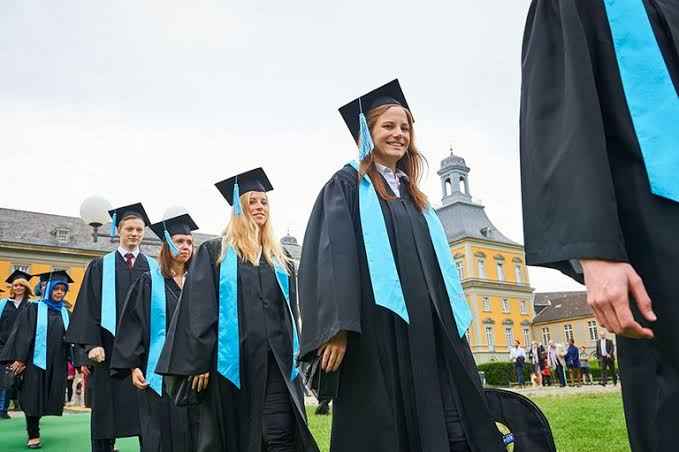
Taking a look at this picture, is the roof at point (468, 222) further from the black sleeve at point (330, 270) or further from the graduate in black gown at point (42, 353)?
the black sleeve at point (330, 270)

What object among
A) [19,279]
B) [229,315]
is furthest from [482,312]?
[229,315]

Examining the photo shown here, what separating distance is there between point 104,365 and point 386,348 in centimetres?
A: 441

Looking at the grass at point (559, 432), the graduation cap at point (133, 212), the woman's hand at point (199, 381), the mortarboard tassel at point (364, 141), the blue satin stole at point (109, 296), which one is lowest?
the grass at point (559, 432)

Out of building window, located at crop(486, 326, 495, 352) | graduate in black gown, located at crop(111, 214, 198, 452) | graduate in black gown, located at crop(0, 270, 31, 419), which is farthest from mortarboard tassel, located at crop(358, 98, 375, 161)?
building window, located at crop(486, 326, 495, 352)

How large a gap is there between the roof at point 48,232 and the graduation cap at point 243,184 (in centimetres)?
3839

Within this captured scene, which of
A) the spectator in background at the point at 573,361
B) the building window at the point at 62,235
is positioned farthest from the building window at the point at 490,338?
the building window at the point at 62,235

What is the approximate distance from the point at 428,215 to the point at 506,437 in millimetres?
1170

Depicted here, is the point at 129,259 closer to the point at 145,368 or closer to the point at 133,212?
the point at 133,212

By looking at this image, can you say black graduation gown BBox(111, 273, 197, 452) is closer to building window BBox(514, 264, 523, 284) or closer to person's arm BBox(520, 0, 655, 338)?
person's arm BBox(520, 0, 655, 338)

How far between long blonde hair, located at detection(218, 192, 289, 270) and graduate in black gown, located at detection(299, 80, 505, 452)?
54.5 inches

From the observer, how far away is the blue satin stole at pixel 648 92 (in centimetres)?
150

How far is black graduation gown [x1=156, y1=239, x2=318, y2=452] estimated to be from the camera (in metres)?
3.76

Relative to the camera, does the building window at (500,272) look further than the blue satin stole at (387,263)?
Yes

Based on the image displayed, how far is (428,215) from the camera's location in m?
3.22
